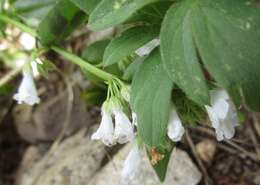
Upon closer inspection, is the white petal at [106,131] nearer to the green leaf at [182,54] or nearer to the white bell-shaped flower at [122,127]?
the white bell-shaped flower at [122,127]

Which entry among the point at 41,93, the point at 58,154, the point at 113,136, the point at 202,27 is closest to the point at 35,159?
the point at 58,154

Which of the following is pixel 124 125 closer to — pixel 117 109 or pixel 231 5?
pixel 117 109

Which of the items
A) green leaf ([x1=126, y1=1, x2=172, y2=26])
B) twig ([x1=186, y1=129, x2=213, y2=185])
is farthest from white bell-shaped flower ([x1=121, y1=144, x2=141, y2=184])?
twig ([x1=186, y1=129, x2=213, y2=185])

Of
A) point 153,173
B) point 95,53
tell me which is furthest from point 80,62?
point 153,173

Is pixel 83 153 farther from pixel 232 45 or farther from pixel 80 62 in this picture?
pixel 232 45

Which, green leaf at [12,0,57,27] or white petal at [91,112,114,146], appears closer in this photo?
white petal at [91,112,114,146]

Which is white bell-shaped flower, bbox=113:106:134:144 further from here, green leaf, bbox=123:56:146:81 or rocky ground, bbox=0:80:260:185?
rocky ground, bbox=0:80:260:185
